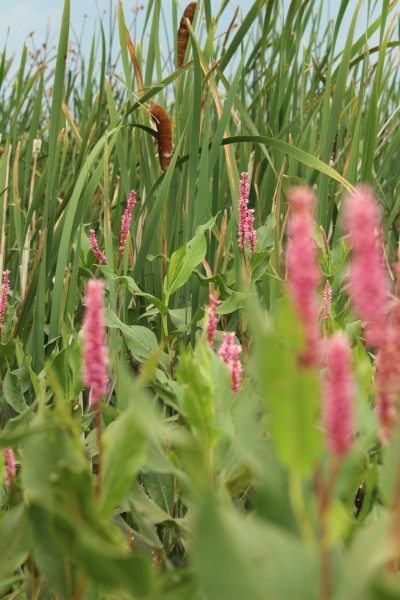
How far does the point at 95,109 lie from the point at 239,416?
1325mm

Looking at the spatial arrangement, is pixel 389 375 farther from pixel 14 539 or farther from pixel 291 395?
pixel 14 539

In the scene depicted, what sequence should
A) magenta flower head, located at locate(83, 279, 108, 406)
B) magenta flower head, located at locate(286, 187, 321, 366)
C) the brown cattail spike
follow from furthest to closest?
the brown cattail spike < magenta flower head, located at locate(83, 279, 108, 406) < magenta flower head, located at locate(286, 187, 321, 366)

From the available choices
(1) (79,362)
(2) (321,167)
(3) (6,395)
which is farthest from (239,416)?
(2) (321,167)

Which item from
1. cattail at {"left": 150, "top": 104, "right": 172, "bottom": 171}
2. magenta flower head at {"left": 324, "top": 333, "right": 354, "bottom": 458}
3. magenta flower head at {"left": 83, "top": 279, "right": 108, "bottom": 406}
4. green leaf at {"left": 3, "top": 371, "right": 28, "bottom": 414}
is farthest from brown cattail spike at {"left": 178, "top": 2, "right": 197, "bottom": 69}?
magenta flower head at {"left": 324, "top": 333, "right": 354, "bottom": 458}

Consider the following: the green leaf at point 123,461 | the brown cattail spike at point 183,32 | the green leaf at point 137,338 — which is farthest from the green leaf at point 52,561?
the brown cattail spike at point 183,32

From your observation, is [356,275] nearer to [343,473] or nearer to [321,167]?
[343,473]

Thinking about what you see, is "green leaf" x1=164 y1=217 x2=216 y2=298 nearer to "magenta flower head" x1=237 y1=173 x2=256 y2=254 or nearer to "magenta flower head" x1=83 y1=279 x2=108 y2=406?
"magenta flower head" x1=237 y1=173 x2=256 y2=254

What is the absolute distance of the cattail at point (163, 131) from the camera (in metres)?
1.43

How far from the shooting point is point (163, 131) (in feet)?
4.78

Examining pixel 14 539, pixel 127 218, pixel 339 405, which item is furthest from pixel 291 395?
pixel 127 218

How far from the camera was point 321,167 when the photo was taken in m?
1.29

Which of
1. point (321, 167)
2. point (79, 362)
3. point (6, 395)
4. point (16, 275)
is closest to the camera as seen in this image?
point (79, 362)

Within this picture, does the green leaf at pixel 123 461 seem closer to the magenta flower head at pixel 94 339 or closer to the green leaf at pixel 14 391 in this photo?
the magenta flower head at pixel 94 339

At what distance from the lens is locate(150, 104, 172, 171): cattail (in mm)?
1429
